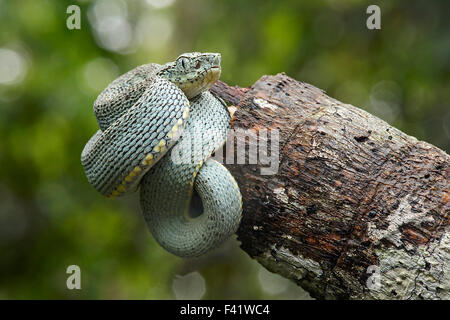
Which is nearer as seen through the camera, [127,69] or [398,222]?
[398,222]

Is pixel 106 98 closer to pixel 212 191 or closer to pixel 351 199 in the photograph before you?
pixel 212 191

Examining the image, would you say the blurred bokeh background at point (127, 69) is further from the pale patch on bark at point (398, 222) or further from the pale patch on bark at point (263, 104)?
the pale patch on bark at point (398, 222)

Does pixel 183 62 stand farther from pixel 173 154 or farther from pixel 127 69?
pixel 127 69

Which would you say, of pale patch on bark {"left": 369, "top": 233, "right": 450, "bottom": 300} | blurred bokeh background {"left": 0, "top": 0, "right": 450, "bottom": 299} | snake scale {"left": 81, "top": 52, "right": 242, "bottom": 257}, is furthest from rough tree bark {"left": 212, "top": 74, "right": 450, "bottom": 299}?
blurred bokeh background {"left": 0, "top": 0, "right": 450, "bottom": 299}

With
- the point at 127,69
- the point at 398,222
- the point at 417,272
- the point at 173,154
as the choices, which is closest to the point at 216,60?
the point at 173,154

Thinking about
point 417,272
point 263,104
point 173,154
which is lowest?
point 417,272
